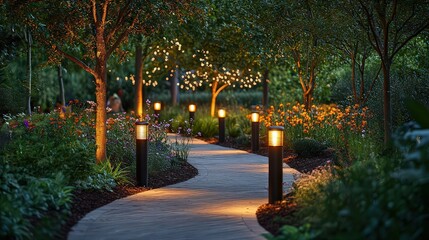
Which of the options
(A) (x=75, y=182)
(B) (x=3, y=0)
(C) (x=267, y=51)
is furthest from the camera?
(C) (x=267, y=51)

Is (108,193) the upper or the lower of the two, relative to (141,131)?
lower

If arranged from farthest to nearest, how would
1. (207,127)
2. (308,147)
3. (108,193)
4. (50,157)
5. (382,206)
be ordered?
(207,127) → (308,147) → (108,193) → (50,157) → (382,206)

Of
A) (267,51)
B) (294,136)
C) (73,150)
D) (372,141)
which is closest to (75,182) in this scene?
(73,150)

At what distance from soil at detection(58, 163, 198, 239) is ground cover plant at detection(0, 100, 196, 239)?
33mm

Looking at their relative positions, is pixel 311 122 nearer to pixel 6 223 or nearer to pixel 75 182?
pixel 75 182

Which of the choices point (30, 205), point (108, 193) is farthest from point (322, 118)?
point (30, 205)

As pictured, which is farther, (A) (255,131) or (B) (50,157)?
(A) (255,131)

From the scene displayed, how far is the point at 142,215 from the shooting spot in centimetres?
1137

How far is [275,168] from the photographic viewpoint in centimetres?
1212

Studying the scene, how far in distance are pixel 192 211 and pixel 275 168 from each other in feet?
4.50

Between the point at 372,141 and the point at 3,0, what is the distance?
7191 millimetres

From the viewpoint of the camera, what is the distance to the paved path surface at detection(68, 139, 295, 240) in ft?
32.4

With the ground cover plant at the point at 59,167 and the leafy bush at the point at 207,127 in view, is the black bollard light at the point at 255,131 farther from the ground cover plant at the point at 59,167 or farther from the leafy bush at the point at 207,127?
the leafy bush at the point at 207,127

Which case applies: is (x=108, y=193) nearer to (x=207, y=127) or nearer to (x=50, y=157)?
(x=50, y=157)
